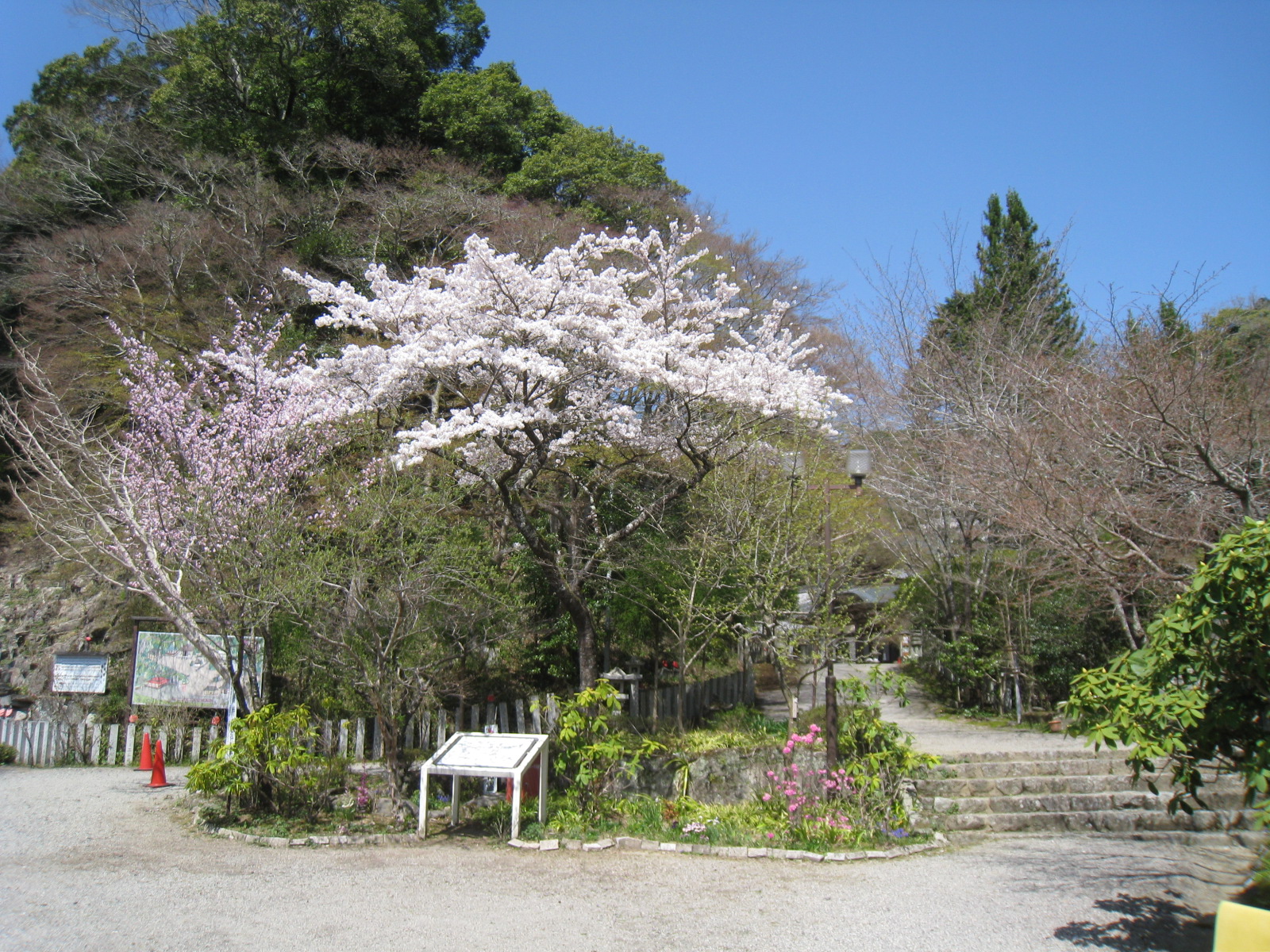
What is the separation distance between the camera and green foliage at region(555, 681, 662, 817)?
766cm

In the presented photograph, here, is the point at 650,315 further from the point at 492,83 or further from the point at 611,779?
the point at 492,83

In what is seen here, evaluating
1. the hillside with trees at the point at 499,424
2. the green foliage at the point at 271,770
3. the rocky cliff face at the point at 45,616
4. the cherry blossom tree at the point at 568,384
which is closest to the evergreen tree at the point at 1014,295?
the hillside with trees at the point at 499,424

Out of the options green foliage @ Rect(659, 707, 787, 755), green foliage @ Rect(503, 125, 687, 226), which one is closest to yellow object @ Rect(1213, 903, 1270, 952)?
green foliage @ Rect(659, 707, 787, 755)

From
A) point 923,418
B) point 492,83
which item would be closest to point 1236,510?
point 923,418

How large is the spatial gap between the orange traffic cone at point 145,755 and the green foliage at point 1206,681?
34.3ft

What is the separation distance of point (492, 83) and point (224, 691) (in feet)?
50.8

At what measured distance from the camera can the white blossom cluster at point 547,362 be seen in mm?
9422

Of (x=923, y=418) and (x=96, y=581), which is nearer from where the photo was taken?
(x=96, y=581)

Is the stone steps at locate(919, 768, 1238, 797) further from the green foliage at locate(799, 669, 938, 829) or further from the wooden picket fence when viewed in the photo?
the wooden picket fence

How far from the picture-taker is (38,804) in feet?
27.7

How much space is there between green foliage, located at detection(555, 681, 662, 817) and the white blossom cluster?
2.90 meters

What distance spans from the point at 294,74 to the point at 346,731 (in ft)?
58.2

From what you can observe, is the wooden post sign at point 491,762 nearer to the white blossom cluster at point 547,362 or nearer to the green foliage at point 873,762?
the green foliage at point 873,762

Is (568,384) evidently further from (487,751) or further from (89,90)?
(89,90)
